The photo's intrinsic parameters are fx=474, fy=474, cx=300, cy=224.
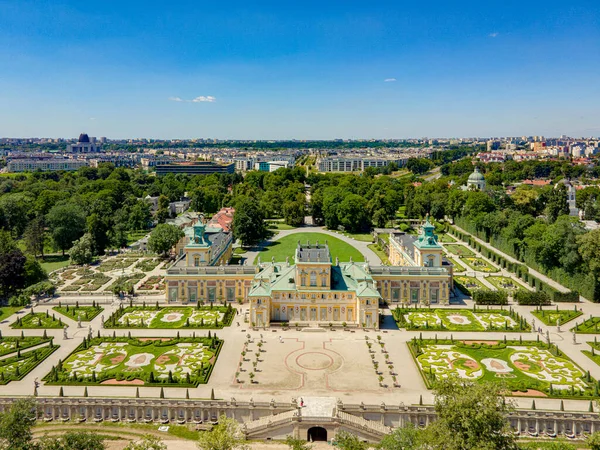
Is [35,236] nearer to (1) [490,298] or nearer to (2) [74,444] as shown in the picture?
(2) [74,444]

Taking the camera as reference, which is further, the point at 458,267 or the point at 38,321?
the point at 458,267

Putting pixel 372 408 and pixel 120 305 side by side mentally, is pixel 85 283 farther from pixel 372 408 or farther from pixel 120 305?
pixel 372 408

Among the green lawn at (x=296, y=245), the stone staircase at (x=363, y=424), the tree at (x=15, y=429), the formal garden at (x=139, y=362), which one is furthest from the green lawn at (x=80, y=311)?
the stone staircase at (x=363, y=424)

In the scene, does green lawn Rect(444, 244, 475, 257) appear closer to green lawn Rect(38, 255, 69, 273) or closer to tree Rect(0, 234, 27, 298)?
green lawn Rect(38, 255, 69, 273)

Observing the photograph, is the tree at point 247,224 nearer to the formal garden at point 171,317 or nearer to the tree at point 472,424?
the formal garden at point 171,317

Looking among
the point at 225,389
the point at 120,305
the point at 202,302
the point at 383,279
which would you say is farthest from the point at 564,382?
the point at 120,305

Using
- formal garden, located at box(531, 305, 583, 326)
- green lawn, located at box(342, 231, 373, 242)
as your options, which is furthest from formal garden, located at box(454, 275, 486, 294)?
green lawn, located at box(342, 231, 373, 242)

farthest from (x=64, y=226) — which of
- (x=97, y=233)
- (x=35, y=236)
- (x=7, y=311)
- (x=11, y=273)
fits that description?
(x=7, y=311)
